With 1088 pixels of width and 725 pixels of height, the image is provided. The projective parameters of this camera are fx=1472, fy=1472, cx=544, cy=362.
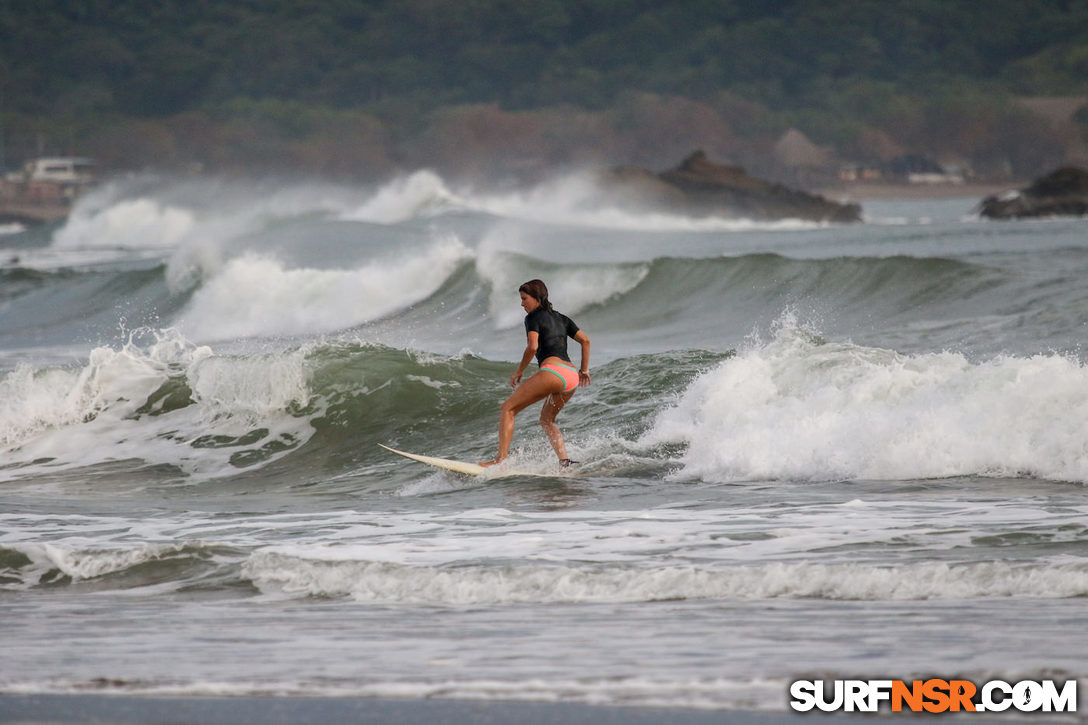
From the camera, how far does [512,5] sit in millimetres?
157875

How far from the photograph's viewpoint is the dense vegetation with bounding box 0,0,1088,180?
125 meters

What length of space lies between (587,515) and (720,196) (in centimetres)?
7281

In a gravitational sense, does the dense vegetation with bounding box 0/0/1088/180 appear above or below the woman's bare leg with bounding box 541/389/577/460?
above

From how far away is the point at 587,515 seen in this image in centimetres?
938

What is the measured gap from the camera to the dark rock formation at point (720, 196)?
256 ft

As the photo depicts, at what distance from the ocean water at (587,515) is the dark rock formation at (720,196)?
56.3 m

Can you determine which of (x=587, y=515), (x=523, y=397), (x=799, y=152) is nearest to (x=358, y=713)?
(x=587, y=515)

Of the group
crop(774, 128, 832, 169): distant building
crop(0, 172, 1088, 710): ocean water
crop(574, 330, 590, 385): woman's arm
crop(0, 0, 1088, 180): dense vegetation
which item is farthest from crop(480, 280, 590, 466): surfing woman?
crop(774, 128, 832, 169): distant building

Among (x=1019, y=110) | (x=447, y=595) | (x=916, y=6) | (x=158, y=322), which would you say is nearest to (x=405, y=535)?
(x=447, y=595)

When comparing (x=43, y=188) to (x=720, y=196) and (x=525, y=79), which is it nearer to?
(x=525, y=79)

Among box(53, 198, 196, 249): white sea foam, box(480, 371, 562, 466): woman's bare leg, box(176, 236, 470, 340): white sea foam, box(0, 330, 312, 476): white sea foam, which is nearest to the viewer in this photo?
box(480, 371, 562, 466): woman's bare leg

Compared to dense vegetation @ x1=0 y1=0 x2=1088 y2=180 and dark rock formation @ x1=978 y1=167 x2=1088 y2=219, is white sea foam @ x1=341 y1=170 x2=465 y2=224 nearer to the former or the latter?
dark rock formation @ x1=978 y1=167 x2=1088 y2=219

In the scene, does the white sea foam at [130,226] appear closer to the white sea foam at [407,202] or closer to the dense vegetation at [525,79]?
the white sea foam at [407,202]

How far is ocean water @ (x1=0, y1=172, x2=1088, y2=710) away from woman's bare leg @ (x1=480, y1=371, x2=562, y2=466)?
40 cm
